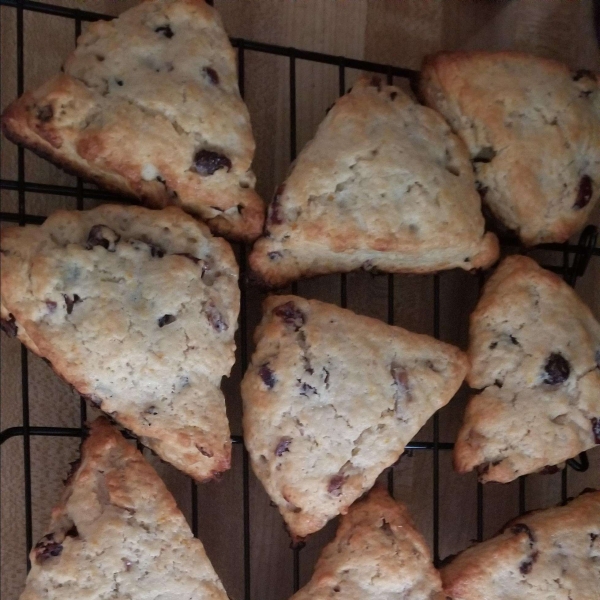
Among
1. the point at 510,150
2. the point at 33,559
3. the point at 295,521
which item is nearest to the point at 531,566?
the point at 295,521

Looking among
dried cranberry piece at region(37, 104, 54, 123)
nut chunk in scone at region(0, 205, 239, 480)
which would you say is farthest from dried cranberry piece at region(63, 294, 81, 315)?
dried cranberry piece at region(37, 104, 54, 123)

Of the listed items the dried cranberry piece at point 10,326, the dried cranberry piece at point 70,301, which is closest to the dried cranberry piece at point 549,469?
the dried cranberry piece at point 70,301

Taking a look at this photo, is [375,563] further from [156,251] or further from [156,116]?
[156,116]

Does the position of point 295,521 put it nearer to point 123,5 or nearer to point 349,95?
point 349,95

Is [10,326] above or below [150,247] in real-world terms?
below

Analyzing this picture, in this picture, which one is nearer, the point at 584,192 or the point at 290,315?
the point at 290,315

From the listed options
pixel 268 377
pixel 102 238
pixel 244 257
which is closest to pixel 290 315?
pixel 268 377

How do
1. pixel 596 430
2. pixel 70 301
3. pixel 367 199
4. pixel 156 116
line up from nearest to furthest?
pixel 70 301 → pixel 156 116 → pixel 367 199 → pixel 596 430
